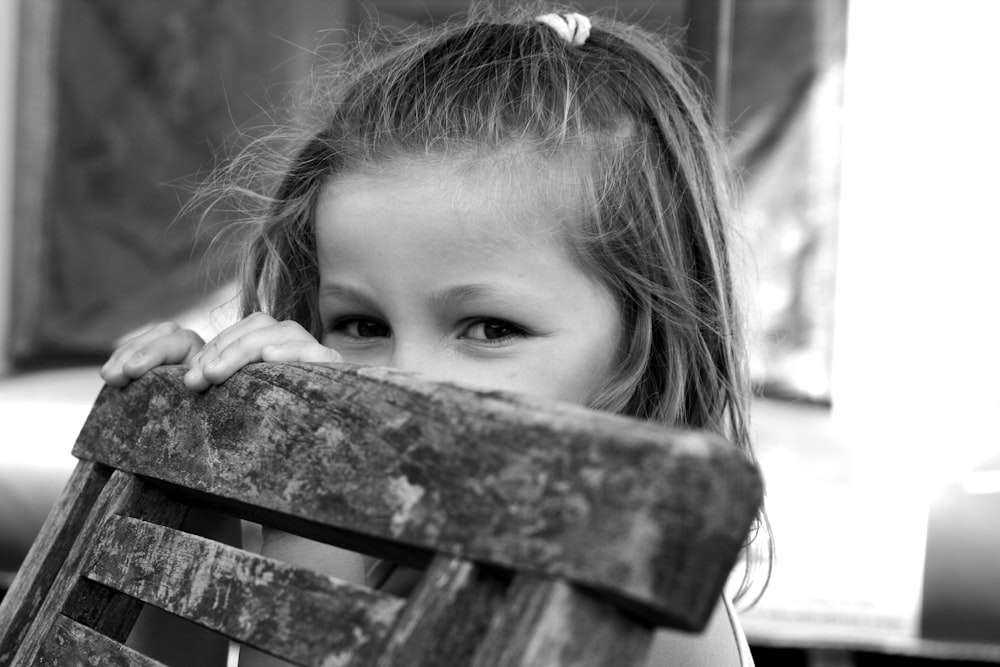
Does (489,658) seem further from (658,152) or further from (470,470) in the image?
(658,152)

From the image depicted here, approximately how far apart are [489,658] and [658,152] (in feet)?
3.20

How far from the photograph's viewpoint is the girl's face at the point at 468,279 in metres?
1.21

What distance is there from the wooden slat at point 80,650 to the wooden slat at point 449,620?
0.29 metres

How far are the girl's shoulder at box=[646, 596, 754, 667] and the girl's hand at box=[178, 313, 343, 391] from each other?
0.43 m

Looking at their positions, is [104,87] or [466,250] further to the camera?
[104,87]

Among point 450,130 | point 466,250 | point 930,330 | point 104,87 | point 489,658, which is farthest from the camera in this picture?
point 104,87

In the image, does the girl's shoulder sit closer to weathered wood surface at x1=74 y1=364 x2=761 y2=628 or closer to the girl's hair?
the girl's hair

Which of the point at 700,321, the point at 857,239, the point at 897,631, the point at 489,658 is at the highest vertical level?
the point at 489,658

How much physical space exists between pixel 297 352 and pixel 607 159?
0.48 metres

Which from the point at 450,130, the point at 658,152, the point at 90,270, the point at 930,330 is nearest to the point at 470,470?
the point at 450,130

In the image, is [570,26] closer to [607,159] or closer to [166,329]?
[607,159]

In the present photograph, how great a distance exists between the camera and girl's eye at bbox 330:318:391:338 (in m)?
1.32

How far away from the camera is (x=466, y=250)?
1203mm

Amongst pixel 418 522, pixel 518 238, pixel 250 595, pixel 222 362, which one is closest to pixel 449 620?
pixel 418 522
